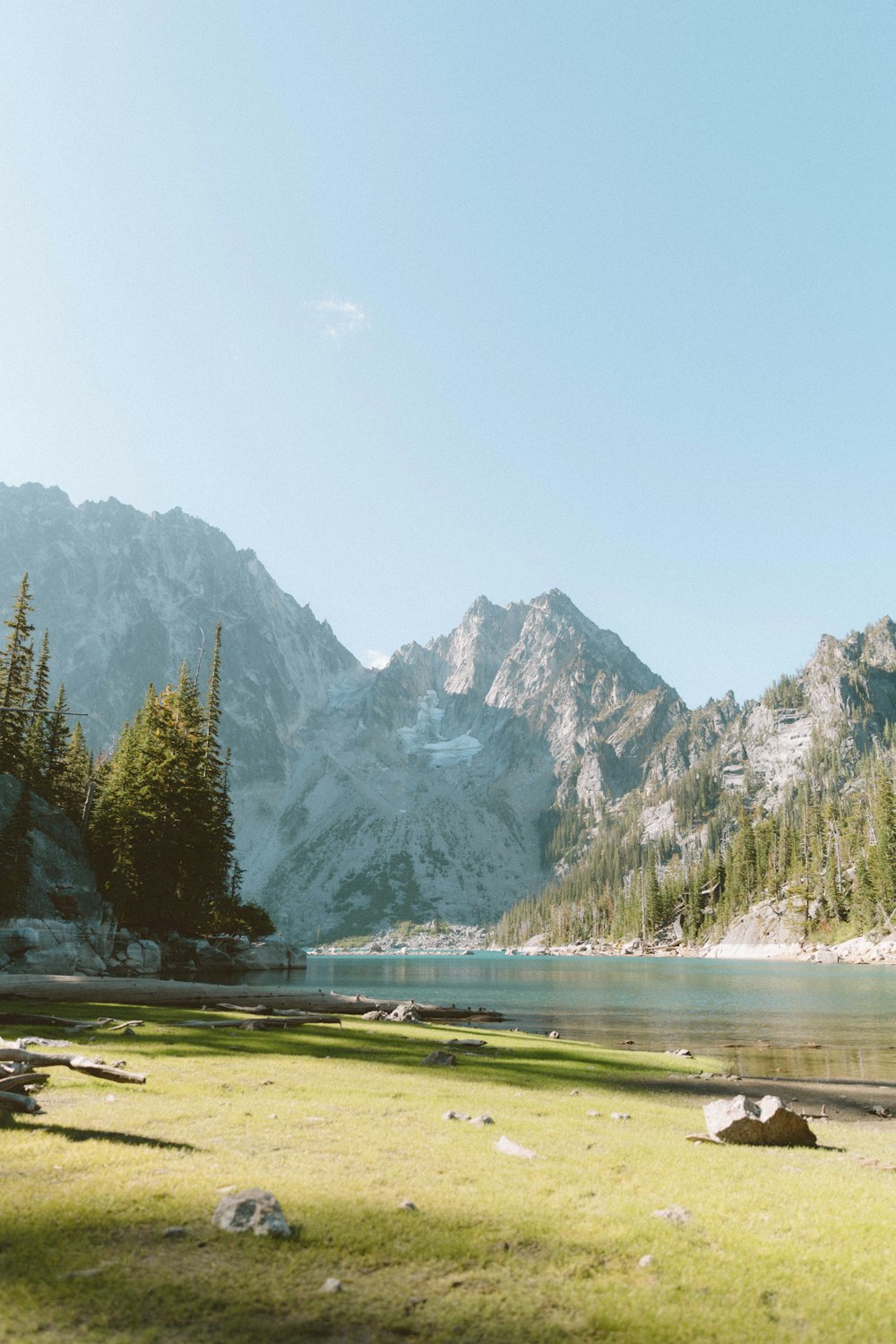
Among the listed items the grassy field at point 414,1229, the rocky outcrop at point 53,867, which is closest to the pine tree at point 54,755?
the rocky outcrop at point 53,867

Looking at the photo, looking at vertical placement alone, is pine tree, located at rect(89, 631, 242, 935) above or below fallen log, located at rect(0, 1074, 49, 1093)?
above

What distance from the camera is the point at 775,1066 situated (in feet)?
89.2

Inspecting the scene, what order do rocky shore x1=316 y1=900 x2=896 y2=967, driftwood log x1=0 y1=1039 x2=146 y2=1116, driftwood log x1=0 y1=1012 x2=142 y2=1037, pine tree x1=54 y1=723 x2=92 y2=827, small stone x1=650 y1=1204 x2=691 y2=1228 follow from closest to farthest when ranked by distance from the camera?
1. small stone x1=650 y1=1204 x2=691 y2=1228
2. driftwood log x1=0 y1=1039 x2=146 y2=1116
3. driftwood log x1=0 y1=1012 x2=142 y2=1037
4. pine tree x1=54 y1=723 x2=92 y2=827
5. rocky shore x1=316 y1=900 x2=896 y2=967

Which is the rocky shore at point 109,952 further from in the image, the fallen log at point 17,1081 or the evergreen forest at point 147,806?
the fallen log at point 17,1081

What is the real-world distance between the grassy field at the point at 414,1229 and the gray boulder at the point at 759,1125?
392 millimetres

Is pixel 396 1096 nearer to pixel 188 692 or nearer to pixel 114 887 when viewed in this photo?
pixel 114 887

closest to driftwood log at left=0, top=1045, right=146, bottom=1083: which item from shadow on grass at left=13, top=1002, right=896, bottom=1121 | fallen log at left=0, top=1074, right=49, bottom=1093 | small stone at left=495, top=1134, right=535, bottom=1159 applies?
fallen log at left=0, top=1074, right=49, bottom=1093

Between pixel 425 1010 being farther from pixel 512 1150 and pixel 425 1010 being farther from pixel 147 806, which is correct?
pixel 147 806

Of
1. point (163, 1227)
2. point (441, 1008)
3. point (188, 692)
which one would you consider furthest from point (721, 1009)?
point (188, 692)

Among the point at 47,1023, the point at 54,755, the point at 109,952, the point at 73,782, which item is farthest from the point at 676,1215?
the point at 73,782

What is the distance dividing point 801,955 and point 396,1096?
148 metres

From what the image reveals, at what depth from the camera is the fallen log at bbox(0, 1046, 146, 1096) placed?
10719mm

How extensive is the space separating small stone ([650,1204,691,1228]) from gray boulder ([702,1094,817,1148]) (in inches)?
192

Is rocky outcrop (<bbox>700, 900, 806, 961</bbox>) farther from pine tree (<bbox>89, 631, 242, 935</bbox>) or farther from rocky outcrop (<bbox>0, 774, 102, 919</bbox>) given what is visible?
rocky outcrop (<bbox>0, 774, 102, 919</bbox>)
